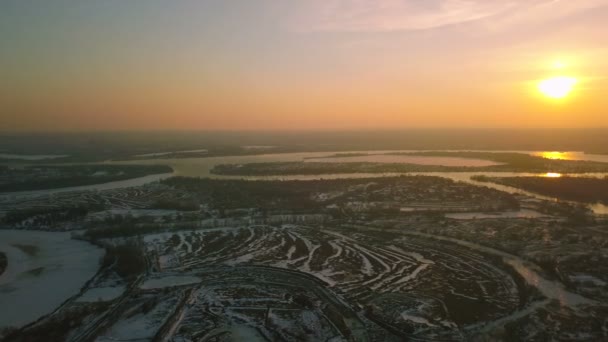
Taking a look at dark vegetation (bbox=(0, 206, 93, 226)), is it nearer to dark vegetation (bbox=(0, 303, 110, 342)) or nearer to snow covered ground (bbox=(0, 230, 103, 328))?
snow covered ground (bbox=(0, 230, 103, 328))

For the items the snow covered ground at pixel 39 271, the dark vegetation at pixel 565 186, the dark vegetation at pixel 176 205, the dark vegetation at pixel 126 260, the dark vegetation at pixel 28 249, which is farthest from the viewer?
the dark vegetation at pixel 565 186

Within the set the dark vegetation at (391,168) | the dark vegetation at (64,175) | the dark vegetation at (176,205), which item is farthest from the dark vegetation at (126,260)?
the dark vegetation at (391,168)

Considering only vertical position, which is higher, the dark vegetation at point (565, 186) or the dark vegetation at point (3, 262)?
the dark vegetation at point (565, 186)

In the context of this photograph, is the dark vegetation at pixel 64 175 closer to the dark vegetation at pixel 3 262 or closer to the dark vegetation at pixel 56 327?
the dark vegetation at pixel 3 262

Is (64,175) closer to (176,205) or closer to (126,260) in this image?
(176,205)

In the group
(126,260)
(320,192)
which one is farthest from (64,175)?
(126,260)

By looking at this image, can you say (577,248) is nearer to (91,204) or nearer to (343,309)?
(343,309)
